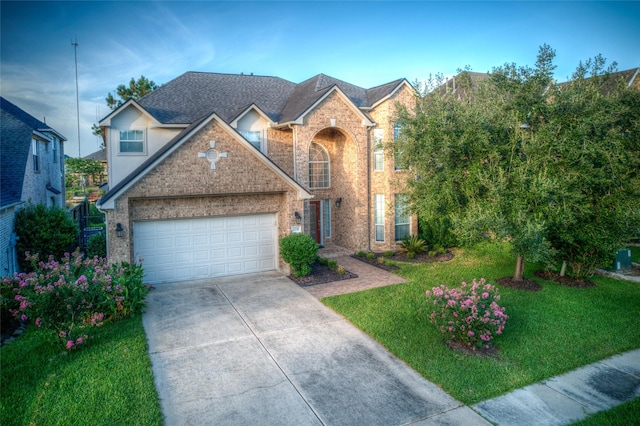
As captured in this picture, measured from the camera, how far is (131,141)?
15516 mm

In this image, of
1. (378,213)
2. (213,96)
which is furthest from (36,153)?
(378,213)

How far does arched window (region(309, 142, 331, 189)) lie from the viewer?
18750mm

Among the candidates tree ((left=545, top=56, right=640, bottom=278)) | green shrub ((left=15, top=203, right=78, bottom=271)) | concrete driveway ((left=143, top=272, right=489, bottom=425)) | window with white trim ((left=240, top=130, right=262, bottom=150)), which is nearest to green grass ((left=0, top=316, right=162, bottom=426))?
concrete driveway ((left=143, top=272, right=489, bottom=425))

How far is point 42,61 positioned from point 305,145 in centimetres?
949

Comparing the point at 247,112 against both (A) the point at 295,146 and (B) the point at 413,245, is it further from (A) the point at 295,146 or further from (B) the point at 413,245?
(B) the point at 413,245

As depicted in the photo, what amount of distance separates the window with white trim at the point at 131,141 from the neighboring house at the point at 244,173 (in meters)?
0.04

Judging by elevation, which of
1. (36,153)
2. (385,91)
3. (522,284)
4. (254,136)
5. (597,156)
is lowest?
(522,284)

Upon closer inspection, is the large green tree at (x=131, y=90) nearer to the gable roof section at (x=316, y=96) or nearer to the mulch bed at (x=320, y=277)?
the gable roof section at (x=316, y=96)

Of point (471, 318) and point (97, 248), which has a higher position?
point (97, 248)

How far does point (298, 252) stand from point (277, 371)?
6.27 metres

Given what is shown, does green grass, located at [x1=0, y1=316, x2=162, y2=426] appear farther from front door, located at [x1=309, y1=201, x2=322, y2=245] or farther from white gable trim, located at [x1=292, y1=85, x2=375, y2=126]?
front door, located at [x1=309, y1=201, x2=322, y2=245]

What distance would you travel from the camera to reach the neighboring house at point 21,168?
13.2 m

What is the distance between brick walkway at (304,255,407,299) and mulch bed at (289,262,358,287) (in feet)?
0.92

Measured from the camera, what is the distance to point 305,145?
16500 mm
